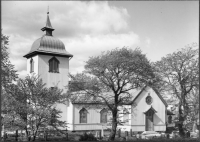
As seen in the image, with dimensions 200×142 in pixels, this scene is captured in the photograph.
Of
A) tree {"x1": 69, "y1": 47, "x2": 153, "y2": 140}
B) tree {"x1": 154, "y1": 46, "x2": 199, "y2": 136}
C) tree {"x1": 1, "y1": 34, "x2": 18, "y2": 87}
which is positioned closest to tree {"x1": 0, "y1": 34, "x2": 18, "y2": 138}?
tree {"x1": 1, "y1": 34, "x2": 18, "y2": 87}

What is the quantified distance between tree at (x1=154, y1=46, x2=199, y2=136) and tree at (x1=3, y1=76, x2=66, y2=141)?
1033cm

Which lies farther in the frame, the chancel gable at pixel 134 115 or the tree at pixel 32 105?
the chancel gable at pixel 134 115

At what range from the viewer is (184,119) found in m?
23.5

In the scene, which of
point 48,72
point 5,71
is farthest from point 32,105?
point 48,72

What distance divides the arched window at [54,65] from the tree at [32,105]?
12484mm

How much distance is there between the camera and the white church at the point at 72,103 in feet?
101

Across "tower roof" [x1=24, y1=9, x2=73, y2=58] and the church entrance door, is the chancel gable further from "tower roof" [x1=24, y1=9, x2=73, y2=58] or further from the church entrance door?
"tower roof" [x1=24, y1=9, x2=73, y2=58]

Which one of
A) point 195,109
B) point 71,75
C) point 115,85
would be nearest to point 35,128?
point 71,75

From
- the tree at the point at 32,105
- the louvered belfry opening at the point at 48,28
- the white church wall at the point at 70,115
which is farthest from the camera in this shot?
the white church wall at the point at 70,115

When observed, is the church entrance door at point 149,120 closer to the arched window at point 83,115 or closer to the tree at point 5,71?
the arched window at point 83,115

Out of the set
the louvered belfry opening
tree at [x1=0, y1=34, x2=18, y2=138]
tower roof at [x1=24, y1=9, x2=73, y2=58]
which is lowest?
tree at [x1=0, y1=34, x2=18, y2=138]

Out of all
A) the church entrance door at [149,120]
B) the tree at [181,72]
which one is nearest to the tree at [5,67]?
the tree at [181,72]

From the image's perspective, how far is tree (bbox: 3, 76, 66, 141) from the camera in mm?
17469

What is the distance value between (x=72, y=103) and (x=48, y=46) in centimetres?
762
